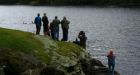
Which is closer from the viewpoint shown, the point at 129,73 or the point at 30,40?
the point at 30,40

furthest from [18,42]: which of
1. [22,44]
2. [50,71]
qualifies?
[50,71]

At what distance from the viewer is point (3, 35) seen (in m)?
35.9

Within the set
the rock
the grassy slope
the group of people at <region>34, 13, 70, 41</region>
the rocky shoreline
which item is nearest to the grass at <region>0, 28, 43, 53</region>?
the grassy slope

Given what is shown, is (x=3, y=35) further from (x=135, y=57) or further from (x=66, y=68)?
(x=135, y=57)

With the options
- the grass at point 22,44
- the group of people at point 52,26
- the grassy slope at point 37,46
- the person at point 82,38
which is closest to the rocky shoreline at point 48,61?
the grassy slope at point 37,46

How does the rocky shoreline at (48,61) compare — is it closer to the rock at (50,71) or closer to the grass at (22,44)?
the rock at (50,71)

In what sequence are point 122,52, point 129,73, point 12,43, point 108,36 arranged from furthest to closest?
1. point 108,36
2. point 122,52
3. point 129,73
4. point 12,43

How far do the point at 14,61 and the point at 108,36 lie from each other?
68021mm

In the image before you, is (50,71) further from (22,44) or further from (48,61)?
(22,44)

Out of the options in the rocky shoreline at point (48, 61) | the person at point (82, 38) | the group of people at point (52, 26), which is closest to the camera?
the rocky shoreline at point (48, 61)

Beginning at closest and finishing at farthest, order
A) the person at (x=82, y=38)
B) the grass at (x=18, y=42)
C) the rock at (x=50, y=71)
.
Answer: the rock at (x=50, y=71)
the grass at (x=18, y=42)
the person at (x=82, y=38)

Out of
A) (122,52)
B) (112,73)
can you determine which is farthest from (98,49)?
(112,73)

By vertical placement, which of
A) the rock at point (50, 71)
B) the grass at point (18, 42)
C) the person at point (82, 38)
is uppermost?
the grass at point (18, 42)

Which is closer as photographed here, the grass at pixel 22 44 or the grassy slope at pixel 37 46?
the grass at pixel 22 44
